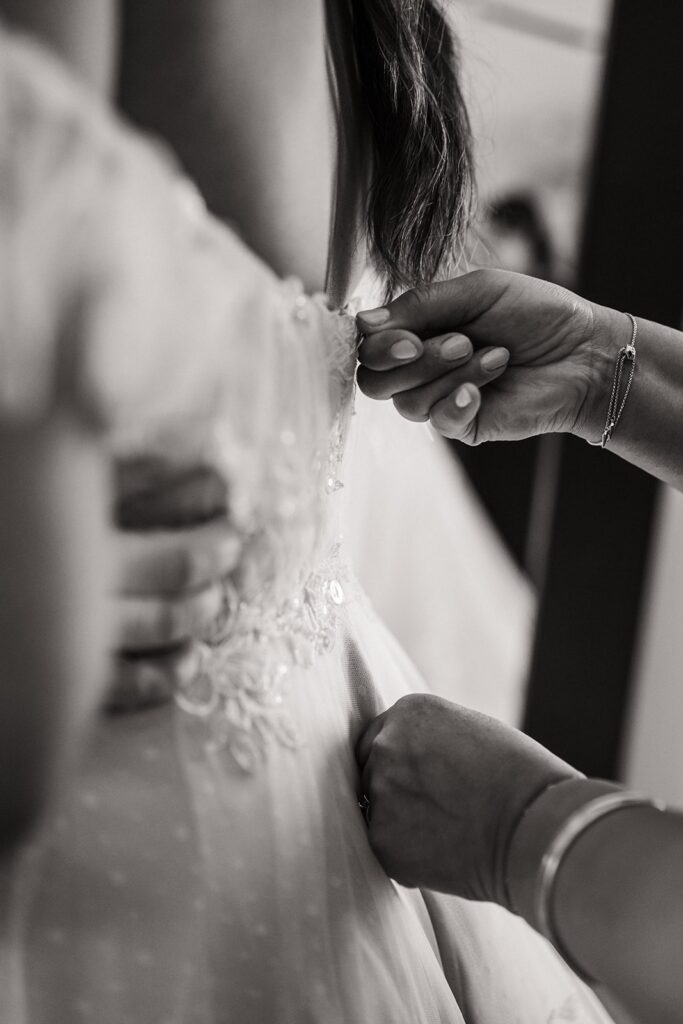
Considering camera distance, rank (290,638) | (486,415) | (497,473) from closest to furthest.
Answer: (290,638) < (486,415) < (497,473)

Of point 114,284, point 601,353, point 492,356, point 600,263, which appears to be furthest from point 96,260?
point 600,263

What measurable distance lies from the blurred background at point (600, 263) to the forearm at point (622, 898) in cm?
109

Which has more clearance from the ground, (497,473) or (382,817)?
(497,473)

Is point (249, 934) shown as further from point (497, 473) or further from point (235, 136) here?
point (497, 473)

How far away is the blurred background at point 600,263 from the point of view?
1.50 m

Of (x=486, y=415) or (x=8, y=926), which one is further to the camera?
(x=486, y=415)

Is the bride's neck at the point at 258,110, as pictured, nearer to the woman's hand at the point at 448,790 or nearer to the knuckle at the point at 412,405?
the knuckle at the point at 412,405

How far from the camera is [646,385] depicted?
743 millimetres

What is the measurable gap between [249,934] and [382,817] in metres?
0.11

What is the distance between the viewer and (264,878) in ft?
1.54

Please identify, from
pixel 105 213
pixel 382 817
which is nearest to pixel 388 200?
pixel 105 213

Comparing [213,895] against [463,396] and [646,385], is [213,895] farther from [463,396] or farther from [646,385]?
[646,385]

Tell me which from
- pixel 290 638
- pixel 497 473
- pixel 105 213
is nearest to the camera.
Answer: pixel 105 213

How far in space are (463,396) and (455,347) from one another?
0.11ft
